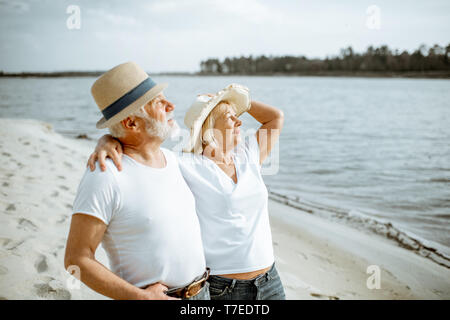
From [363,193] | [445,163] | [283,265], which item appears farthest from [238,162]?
[445,163]

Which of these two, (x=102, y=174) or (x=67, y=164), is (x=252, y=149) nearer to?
(x=102, y=174)

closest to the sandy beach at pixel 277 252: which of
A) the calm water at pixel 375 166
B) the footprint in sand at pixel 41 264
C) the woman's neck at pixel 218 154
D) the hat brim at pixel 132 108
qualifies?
the footprint in sand at pixel 41 264

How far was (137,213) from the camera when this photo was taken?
1.50 meters

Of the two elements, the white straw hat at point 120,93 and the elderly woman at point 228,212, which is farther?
the elderly woman at point 228,212

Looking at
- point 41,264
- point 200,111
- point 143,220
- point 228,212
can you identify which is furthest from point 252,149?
point 41,264

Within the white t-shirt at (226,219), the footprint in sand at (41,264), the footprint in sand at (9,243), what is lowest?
the footprint in sand at (41,264)

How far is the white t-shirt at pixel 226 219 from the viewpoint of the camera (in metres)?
1.92

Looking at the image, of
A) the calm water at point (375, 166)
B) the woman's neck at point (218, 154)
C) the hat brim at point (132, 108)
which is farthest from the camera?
the calm water at point (375, 166)

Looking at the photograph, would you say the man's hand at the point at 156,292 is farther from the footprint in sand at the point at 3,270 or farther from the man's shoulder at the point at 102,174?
the footprint in sand at the point at 3,270

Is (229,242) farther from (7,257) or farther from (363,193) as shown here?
(363,193)

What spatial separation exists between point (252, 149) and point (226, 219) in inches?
23.9

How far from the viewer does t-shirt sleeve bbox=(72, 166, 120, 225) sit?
1.39 m

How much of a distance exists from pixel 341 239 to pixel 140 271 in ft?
15.4

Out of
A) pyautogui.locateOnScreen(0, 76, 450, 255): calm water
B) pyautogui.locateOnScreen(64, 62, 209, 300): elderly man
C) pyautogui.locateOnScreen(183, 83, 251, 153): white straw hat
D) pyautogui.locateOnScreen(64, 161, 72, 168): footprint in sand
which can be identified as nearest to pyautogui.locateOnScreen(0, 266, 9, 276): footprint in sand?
pyautogui.locateOnScreen(64, 62, 209, 300): elderly man
